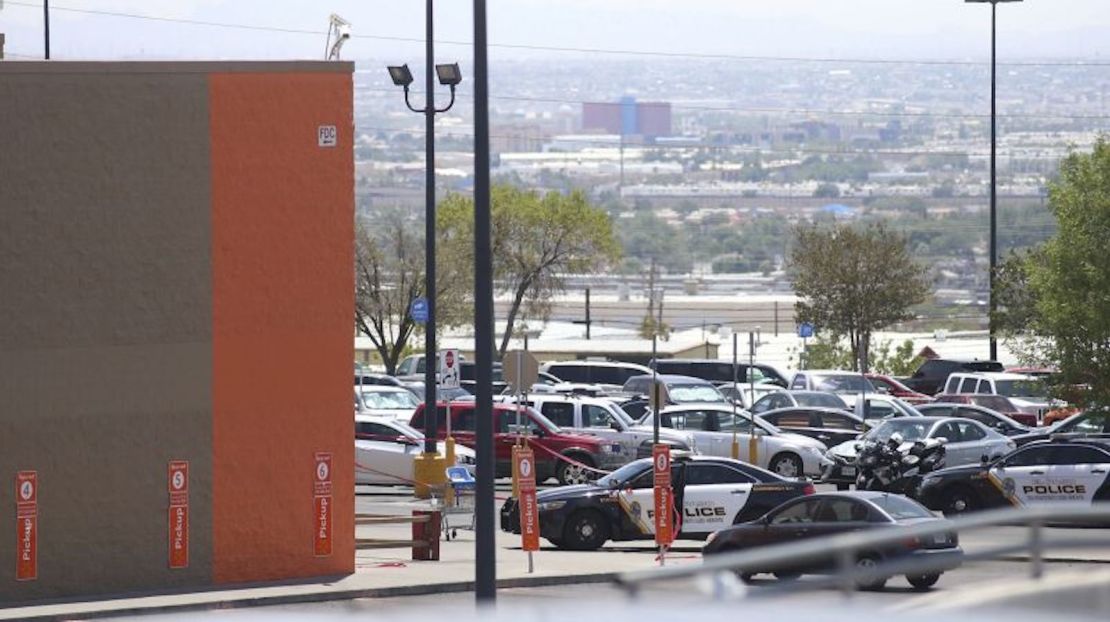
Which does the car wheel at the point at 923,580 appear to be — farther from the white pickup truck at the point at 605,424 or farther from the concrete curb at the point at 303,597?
the white pickup truck at the point at 605,424

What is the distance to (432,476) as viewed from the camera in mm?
29156

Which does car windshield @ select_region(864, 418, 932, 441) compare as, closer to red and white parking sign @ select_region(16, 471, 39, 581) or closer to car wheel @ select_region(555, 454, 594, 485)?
car wheel @ select_region(555, 454, 594, 485)

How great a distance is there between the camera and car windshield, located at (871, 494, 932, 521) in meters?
21.7

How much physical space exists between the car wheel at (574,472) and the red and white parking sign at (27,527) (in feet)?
45.1

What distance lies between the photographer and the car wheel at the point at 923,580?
23.0 ft

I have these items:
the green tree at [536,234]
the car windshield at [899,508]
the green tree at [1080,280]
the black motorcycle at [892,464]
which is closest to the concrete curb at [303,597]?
the car windshield at [899,508]

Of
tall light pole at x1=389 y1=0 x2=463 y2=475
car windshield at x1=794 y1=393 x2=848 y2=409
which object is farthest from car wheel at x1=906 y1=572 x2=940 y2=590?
car windshield at x1=794 y1=393 x2=848 y2=409

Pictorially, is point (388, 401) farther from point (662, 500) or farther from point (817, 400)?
point (662, 500)

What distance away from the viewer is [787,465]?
3378 cm

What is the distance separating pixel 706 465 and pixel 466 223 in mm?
46529

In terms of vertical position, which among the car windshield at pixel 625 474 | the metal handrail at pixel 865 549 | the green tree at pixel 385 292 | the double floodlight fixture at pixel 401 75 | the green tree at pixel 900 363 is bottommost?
the green tree at pixel 900 363

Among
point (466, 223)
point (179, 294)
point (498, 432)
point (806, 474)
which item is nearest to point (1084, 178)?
point (806, 474)

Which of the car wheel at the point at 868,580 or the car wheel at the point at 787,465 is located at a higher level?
the car wheel at the point at 868,580

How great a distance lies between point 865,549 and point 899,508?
15.3m
